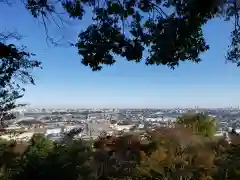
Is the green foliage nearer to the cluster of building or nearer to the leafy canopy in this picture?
the cluster of building

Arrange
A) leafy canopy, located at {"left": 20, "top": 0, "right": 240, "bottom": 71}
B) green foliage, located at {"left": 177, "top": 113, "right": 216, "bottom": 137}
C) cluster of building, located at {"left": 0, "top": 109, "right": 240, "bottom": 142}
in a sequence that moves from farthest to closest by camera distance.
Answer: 1. green foliage, located at {"left": 177, "top": 113, "right": 216, "bottom": 137}
2. cluster of building, located at {"left": 0, "top": 109, "right": 240, "bottom": 142}
3. leafy canopy, located at {"left": 20, "top": 0, "right": 240, "bottom": 71}

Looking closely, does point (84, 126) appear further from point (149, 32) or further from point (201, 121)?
point (149, 32)

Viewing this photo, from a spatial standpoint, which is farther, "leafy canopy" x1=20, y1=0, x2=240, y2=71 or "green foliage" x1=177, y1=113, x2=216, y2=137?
"green foliage" x1=177, y1=113, x2=216, y2=137

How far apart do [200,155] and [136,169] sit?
4.66ft

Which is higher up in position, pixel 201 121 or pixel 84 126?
pixel 201 121

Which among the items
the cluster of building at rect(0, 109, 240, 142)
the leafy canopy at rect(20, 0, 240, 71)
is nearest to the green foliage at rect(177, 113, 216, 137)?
the cluster of building at rect(0, 109, 240, 142)

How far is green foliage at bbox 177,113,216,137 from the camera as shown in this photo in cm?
1521

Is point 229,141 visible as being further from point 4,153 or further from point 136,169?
point 4,153

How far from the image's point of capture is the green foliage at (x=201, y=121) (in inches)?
599

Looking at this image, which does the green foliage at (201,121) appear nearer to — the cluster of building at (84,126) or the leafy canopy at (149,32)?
the cluster of building at (84,126)

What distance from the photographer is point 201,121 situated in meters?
15.7

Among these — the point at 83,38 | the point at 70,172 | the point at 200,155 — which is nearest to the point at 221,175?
the point at 200,155

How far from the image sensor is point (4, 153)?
10.9 meters

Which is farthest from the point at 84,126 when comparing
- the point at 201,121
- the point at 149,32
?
the point at 149,32
